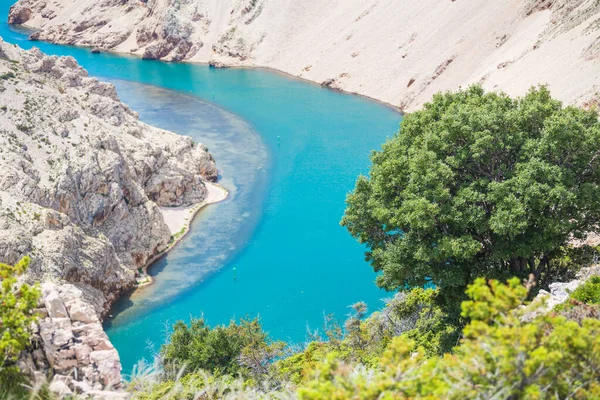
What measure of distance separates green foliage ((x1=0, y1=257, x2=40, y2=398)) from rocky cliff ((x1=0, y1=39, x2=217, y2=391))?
25.1ft

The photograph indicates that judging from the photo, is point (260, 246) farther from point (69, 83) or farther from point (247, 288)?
point (69, 83)

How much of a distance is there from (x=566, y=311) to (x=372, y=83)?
3612 inches

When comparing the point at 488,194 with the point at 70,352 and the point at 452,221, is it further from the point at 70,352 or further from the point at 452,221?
the point at 70,352

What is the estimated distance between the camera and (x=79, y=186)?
4900cm

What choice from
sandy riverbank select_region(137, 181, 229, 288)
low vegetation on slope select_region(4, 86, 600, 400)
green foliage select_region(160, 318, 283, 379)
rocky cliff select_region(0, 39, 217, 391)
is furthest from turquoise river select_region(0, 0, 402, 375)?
low vegetation on slope select_region(4, 86, 600, 400)

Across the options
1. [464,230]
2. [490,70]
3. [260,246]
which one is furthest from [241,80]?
[464,230]

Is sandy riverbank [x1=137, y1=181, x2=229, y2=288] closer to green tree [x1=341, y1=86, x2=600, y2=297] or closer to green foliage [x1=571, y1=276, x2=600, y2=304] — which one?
green tree [x1=341, y1=86, x2=600, y2=297]

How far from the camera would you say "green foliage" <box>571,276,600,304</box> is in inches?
877

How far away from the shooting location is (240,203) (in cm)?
6488

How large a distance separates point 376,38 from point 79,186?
8079 cm

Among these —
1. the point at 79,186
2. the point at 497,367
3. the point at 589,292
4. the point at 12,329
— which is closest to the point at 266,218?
the point at 79,186

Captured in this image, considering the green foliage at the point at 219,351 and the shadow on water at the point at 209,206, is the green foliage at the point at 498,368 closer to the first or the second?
the green foliage at the point at 219,351

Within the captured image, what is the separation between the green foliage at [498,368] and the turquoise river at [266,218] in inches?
1130

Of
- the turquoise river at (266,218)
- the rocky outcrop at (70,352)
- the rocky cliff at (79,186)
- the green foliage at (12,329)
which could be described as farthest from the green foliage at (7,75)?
the green foliage at (12,329)
